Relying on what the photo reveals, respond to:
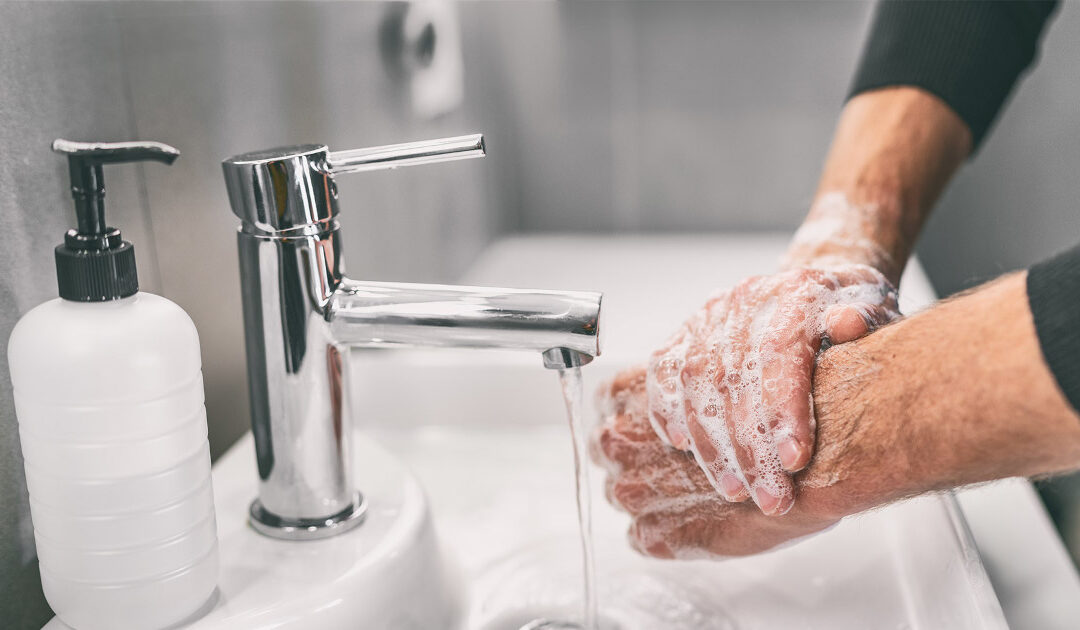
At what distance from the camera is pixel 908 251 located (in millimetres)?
739

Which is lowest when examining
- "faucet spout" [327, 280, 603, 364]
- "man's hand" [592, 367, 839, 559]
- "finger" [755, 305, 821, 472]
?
"man's hand" [592, 367, 839, 559]

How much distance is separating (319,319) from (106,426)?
0.13 metres

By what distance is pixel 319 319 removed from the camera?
47cm

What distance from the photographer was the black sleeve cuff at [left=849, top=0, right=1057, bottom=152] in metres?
0.81

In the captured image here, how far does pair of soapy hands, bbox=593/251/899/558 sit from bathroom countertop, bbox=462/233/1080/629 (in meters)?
0.11

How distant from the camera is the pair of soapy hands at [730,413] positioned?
1.53 ft

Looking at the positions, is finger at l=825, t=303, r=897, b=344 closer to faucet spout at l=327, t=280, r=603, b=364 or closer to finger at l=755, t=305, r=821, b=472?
finger at l=755, t=305, r=821, b=472

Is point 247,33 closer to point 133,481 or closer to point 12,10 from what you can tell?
point 12,10

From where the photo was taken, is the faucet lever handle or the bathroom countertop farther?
the bathroom countertop

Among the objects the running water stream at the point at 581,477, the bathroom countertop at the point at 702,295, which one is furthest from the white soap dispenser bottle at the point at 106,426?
the bathroom countertop at the point at 702,295

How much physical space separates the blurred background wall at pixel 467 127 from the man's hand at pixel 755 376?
12.7 inches

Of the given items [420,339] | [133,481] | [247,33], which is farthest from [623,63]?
[133,481]

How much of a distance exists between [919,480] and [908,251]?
37 cm

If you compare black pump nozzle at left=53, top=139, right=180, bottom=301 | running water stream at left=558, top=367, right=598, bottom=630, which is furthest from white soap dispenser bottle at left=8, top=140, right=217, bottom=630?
running water stream at left=558, top=367, right=598, bottom=630
